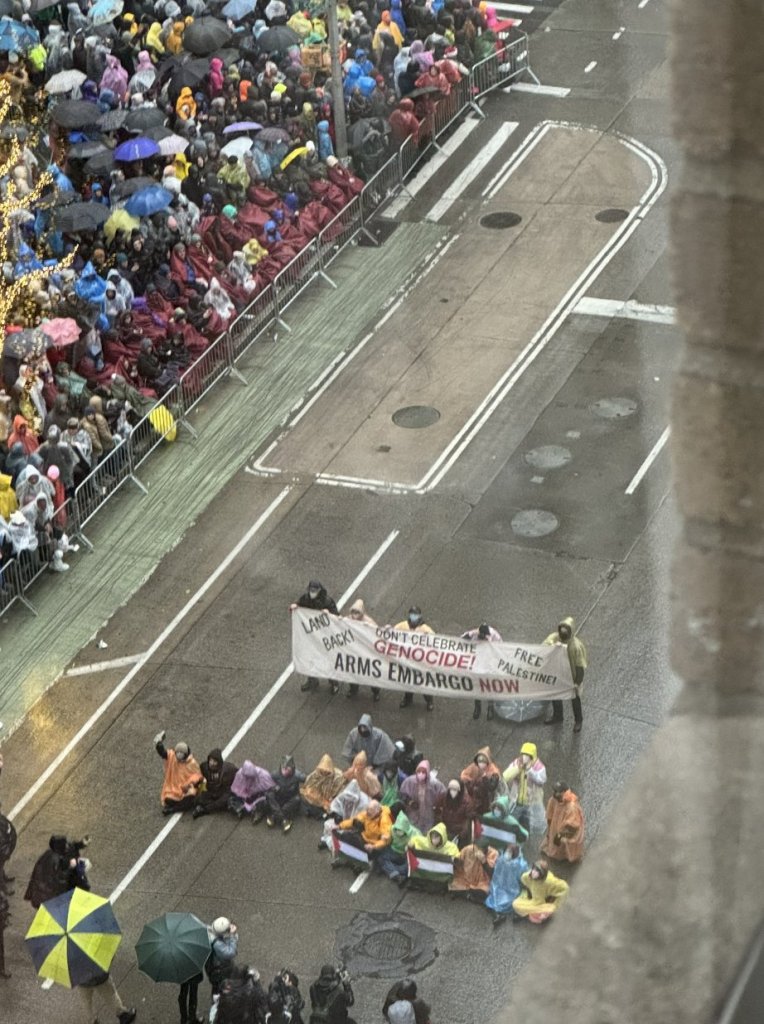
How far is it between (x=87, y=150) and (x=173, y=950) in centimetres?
1668

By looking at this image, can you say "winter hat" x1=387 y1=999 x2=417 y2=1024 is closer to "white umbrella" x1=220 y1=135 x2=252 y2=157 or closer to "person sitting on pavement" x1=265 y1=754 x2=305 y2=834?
"person sitting on pavement" x1=265 y1=754 x2=305 y2=834

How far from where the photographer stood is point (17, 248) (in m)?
27.2

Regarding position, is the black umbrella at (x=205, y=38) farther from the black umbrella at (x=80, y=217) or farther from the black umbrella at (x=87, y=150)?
the black umbrella at (x=80, y=217)

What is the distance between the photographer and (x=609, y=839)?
2.84m

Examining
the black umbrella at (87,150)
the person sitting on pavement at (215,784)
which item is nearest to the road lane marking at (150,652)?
the person sitting on pavement at (215,784)

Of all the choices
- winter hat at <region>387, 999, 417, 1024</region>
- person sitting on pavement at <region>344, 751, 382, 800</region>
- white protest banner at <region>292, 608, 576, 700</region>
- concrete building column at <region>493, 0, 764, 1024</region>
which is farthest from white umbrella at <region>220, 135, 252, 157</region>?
concrete building column at <region>493, 0, 764, 1024</region>

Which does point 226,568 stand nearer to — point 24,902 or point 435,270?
point 24,902

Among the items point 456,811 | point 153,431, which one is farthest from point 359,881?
point 153,431

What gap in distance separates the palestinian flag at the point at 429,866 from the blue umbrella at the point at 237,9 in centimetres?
1983

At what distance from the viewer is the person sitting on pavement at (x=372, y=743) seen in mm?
19359

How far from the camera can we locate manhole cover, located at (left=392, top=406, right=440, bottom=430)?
26.3 m

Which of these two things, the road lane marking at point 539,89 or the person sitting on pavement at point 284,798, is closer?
the person sitting on pavement at point 284,798

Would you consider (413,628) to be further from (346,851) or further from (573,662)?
(346,851)

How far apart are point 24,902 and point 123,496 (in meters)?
7.46
